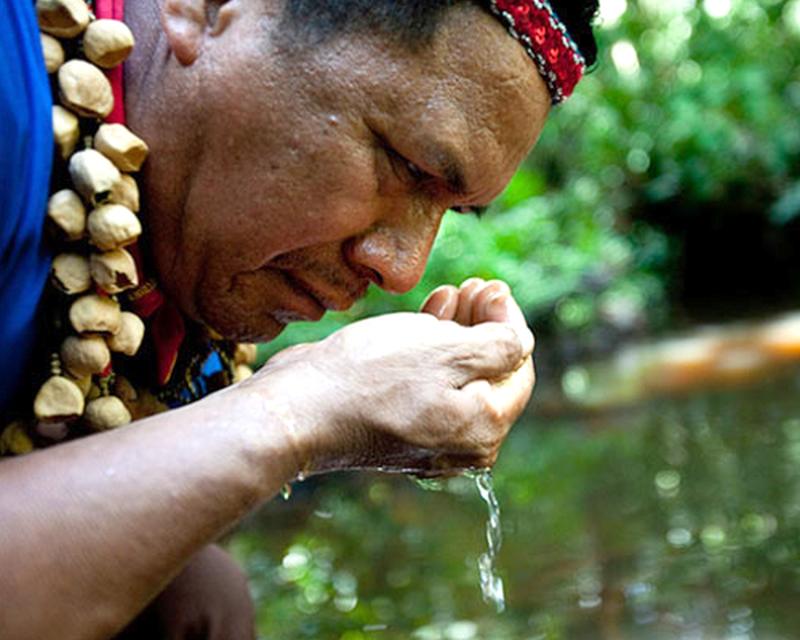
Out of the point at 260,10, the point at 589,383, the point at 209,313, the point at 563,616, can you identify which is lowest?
the point at 589,383

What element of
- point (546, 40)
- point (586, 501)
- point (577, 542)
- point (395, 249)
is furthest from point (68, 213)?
point (586, 501)

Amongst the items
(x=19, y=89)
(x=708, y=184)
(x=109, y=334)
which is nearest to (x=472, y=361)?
(x=109, y=334)

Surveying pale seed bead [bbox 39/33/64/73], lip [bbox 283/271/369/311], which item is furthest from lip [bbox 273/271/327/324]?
pale seed bead [bbox 39/33/64/73]

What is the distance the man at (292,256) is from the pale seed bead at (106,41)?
2.9 inches

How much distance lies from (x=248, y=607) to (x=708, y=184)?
9207 mm

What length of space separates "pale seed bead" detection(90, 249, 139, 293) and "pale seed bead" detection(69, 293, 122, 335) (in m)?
0.02

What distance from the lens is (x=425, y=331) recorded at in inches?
55.4

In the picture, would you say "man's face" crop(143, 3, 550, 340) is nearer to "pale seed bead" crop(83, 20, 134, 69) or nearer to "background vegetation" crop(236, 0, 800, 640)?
"pale seed bead" crop(83, 20, 134, 69)

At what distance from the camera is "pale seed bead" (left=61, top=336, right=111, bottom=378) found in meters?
1.46

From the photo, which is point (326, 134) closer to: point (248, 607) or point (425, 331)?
point (425, 331)

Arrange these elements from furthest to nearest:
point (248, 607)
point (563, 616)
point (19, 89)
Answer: point (563, 616), point (248, 607), point (19, 89)

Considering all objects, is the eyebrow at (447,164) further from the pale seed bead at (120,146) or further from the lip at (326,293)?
the pale seed bead at (120,146)

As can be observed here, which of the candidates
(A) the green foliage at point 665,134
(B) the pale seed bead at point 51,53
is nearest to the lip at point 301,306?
(B) the pale seed bead at point 51,53

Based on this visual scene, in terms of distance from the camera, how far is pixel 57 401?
144 cm
